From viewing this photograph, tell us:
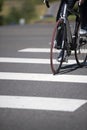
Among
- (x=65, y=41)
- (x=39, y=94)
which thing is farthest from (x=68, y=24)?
(x=39, y=94)

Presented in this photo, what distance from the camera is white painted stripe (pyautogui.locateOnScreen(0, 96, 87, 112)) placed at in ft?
18.1

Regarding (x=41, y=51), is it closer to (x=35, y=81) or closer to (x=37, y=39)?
(x=37, y=39)

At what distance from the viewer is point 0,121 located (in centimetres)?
507

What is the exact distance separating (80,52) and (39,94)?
1924mm

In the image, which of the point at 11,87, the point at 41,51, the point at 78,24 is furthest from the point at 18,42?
the point at 11,87

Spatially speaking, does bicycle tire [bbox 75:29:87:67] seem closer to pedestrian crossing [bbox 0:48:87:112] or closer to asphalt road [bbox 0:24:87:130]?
asphalt road [bbox 0:24:87:130]

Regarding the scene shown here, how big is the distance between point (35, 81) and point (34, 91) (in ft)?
1.98

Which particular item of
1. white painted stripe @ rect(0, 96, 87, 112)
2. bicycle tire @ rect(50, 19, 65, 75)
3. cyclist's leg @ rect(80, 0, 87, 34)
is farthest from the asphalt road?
cyclist's leg @ rect(80, 0, 87, 34)

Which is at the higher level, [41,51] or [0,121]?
[0,121]

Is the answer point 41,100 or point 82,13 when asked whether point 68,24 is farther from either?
point 41,100

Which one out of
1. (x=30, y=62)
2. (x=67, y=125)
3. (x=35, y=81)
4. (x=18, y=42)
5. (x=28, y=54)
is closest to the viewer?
(x=67, y=125)

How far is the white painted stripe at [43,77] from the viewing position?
6.89 meters

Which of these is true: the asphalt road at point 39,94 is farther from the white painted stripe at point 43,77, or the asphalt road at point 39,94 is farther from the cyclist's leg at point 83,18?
the cyclist's leg at point 83,18

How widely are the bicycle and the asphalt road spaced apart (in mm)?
207
